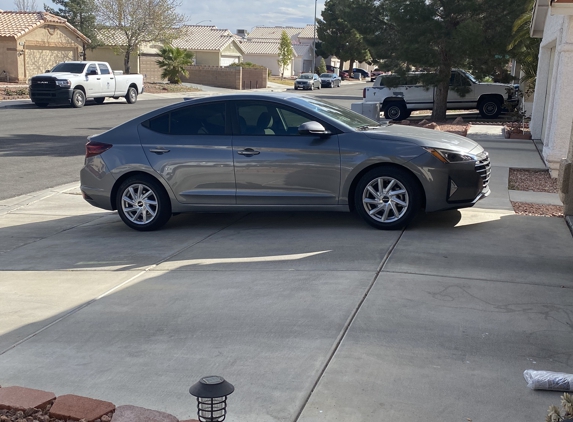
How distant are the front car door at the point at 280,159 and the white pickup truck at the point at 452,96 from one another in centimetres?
1841

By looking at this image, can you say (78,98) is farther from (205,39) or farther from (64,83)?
(205,39)

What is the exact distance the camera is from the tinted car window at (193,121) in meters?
9.05

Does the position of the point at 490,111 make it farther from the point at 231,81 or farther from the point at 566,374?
Answer: the point at 231,81

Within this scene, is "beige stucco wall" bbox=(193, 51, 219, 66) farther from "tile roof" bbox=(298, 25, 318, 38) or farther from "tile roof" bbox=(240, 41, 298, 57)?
"tile roof" bbox=(298, 25, 318, 38)

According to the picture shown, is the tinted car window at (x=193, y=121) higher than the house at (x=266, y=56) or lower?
lower

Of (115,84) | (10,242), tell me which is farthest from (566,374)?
(115,84)

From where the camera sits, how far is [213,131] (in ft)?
29.7

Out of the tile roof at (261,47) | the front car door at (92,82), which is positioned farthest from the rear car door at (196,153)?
the tile roof at (261,47)

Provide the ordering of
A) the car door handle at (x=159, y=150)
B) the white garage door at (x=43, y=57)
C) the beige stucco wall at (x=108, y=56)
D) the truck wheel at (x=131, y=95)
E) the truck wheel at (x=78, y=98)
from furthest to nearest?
the beige stucco wall at (x=108, y=56)
the white garage door at (x=43, y=57)
the truck wheel at (x=131, y=95)
the truck wheel at (x=78, y=98)
the car door handle at (x=159, y=150)

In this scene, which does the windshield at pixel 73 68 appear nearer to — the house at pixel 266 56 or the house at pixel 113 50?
the house at pixel 113 50

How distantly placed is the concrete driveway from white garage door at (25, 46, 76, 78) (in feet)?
135

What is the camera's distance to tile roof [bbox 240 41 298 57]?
3545 inches

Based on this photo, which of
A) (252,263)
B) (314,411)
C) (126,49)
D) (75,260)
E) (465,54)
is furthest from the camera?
(126,49)

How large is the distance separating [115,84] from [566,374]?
109 ft
